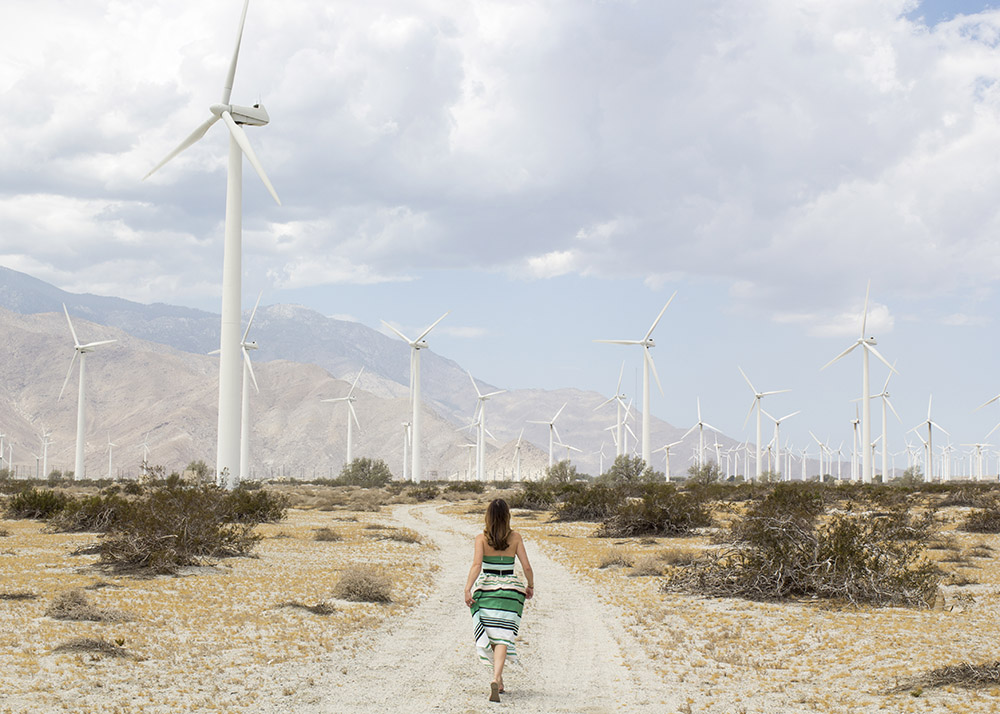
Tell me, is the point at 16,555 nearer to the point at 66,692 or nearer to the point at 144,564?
the point at 144,564

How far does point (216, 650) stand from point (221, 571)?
825 cm

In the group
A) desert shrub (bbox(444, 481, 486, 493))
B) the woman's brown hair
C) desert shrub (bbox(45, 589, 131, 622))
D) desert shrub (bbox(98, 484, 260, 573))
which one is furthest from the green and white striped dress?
desert shrub (bbox(444, 481, 486, 493))

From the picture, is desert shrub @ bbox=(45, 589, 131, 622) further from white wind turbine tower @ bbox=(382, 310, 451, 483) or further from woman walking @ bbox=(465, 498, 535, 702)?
white wind turbine tower @ bbox=(382, 310, 451, 483)

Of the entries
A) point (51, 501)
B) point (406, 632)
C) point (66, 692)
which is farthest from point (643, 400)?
point (66, 692)

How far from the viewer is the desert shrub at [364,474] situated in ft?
322

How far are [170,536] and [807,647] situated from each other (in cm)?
1405

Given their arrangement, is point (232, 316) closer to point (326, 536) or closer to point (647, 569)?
point (326, 536)

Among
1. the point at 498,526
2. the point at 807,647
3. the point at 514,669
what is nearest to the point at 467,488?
the point at 807,647

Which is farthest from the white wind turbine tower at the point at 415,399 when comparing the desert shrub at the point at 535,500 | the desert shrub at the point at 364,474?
the desert shrub at the point at 535,500

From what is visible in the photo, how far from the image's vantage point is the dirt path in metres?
9.36

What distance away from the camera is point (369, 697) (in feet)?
31.6

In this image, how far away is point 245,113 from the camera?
150ft

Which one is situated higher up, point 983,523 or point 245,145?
point 245,145

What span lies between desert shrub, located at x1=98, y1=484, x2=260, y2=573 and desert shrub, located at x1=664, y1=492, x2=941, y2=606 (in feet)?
36.5
